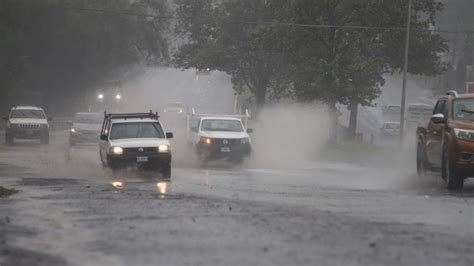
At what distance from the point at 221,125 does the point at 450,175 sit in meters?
15.3

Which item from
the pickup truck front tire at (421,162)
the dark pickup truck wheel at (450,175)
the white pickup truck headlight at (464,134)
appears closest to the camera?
the white pickup truck headlight at (464,134)

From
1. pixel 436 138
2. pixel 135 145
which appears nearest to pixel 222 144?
pixel 135 145

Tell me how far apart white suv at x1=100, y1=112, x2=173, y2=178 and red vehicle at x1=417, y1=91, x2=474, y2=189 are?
679 centimetres

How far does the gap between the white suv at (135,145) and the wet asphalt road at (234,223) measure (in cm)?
169

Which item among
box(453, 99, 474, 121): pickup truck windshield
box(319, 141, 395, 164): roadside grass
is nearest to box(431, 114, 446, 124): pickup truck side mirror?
box(453, 99, 474, 121): pickup truck windshield

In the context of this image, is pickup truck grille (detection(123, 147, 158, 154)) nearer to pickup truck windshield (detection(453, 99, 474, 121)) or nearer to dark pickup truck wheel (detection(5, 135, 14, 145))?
pickup truck windshield (detection(453, 99, 474, 121))

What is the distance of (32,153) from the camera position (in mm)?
37438

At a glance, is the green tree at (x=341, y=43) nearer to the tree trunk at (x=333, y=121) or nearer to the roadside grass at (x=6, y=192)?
the tree trunk at (x=333, y=121)

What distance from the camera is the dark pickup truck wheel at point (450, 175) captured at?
1802 cm

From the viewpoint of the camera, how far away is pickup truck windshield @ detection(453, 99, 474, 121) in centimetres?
1856

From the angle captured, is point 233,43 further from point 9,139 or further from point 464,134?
point 464,134

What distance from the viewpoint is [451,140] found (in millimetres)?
17781

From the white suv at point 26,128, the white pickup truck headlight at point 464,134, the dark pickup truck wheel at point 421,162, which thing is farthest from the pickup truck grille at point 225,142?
the white suv at point 26,128

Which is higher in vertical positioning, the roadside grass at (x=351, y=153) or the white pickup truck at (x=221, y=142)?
the white pickup truck at (x=221, y=142)
